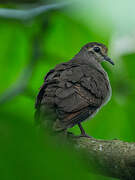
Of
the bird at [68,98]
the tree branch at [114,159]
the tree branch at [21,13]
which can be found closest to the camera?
the tree branch at [114,159]

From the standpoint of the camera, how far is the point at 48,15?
119 inches

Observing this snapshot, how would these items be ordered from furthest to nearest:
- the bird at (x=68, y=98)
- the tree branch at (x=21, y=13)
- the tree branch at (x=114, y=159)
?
the bird at (x=68, y=98) → the tree branch at (x=21, y=13) → the tree branch at (x=114, y=159)

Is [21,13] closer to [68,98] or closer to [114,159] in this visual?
[68,98]

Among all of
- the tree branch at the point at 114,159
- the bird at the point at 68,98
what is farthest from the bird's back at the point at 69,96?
the tree branch at the point at 114,159

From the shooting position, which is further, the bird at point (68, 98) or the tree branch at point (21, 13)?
the bird at point (68, 98)

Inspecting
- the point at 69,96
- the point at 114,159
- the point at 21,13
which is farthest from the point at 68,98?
the point at 114,159

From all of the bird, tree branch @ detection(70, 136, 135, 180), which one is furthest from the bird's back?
tree branch @ detection(70, 136, 135, 180)

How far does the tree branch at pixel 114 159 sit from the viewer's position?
1.92 metres

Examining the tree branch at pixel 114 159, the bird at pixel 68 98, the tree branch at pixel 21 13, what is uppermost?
the tree branch at pixel 21 13

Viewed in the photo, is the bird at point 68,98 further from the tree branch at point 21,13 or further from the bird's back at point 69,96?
the tree branch at point 21,13

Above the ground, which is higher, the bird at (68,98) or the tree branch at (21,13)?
the tree branch at (21,13)

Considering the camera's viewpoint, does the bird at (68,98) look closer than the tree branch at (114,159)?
No

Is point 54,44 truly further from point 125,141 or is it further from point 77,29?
point 125,141

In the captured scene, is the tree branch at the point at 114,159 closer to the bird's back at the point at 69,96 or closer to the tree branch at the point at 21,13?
the bird's back at the point at 69,96
